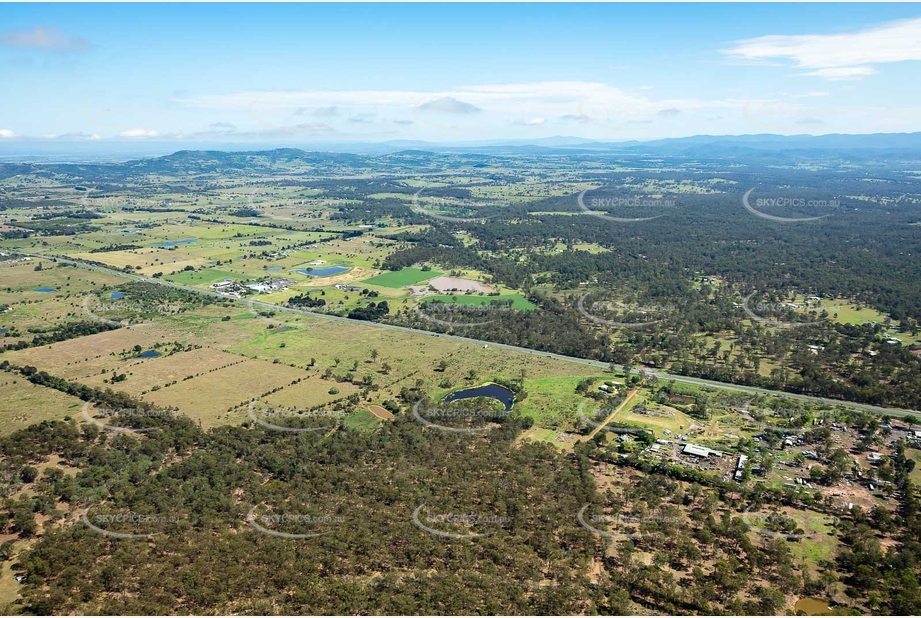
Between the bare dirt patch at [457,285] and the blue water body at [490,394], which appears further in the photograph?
the bare dirt patch at [457,285]

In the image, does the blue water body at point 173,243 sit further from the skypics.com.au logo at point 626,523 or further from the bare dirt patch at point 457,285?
the skypics.com.au logo at point 626,523

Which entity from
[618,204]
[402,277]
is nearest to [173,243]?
[402,277]

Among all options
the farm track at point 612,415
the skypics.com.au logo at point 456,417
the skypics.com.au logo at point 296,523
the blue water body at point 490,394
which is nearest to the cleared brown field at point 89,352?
the skypics.com.au logo at point 456,417

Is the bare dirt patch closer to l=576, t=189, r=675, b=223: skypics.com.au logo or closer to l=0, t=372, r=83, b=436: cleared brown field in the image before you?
l=0, t=372, r=83, b=436: cleared brown field

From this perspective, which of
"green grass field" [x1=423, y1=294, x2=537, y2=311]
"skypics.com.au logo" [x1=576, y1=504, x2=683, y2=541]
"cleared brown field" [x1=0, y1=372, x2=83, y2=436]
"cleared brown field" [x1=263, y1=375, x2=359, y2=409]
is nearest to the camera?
"skypics.com.au logo" [x1=576, y1=504, x2=683, y2=541]

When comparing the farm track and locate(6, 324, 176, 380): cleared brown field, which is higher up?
locate(6, 324, 176, 380): cleared brown field

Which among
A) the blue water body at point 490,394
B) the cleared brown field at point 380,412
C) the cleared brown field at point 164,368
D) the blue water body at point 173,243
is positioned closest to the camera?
the cleared brown field at point 380,412

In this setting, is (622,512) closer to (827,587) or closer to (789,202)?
(827,587)

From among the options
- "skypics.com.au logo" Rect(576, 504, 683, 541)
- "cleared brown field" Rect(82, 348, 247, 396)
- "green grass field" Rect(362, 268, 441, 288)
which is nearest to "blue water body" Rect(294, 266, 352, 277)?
"green grass field" Rect(362, 268, 441, 288)
